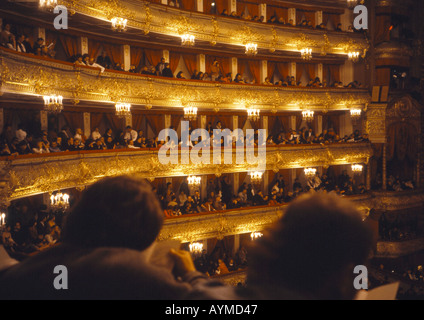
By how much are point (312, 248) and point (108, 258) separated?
1.11 m

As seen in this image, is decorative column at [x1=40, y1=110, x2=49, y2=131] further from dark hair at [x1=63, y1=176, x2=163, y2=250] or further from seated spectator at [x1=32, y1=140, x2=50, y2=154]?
dark hair at [x1=63, y1=176, x2=163, y2=250]

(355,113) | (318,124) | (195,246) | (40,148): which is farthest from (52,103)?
(355,113)

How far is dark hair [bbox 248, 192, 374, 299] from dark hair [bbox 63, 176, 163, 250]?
0.64 metres

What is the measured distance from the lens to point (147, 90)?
711 inches

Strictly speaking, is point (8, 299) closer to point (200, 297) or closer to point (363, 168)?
point (200, 297)

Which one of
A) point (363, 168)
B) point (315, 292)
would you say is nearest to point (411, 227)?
point (363, 168)

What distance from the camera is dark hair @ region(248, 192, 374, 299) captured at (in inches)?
79.3

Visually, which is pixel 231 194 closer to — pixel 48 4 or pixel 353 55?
pixel 353 55

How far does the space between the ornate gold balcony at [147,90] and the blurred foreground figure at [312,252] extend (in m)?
10.8

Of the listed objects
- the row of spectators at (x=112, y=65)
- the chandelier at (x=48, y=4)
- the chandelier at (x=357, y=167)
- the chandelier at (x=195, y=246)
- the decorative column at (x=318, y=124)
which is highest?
the chandelier at (x=48, y=4)

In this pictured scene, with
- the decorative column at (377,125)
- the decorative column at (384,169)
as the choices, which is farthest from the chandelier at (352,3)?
the decorative column at (384,169)

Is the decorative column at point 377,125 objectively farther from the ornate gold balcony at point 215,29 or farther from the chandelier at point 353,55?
the ornate gold balcony at point 215,29

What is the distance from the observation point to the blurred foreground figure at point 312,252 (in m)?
2.01

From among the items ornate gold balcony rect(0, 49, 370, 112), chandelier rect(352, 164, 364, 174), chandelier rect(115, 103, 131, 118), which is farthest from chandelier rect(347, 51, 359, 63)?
chandelier rect(115, 103, 131, 118)
